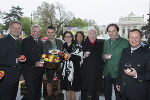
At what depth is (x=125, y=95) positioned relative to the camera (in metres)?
2.90

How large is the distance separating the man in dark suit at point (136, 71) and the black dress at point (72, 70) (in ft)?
5.09

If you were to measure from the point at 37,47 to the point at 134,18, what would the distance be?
377ft

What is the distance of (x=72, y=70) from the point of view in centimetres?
420

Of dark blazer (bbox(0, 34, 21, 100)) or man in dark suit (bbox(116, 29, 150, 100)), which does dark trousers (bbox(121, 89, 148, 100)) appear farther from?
dark blazer (bbox(0, 34, 21, 100))

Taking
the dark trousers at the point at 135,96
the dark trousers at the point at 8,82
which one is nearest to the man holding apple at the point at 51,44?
the dark trousers at the point at 8,82

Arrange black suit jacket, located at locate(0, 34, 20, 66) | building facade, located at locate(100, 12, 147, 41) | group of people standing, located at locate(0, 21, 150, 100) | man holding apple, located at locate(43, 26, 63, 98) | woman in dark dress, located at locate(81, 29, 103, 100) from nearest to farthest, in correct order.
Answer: group of people standing, located at locate(0, 21, 150, 100)
black suit jacket, located at locate(0, 34, 20, 66)
woman in dark dress, located at locate(81, 29, 103, 100)
man holding apple, located at locate(43, 26, 63, 98)
building facade, located at locate(100, 12, 147, 41)

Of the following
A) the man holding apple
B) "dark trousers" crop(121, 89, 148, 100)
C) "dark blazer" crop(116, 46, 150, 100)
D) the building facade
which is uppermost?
the building facade

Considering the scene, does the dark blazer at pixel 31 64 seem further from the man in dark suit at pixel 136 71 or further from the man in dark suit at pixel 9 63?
the man in dark suit at pixel 136 71

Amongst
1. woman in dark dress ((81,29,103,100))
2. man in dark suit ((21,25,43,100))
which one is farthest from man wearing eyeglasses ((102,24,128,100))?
man in dark suit ((21,25,43,100))

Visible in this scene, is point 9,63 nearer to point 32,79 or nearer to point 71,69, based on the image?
point 32,79

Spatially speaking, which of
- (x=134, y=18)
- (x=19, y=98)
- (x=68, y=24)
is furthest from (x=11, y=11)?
(x=134, y=18)

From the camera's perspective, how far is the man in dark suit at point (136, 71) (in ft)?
8.71

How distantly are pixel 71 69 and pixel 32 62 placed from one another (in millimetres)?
1047

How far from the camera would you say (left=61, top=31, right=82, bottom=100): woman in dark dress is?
13.8 feet
